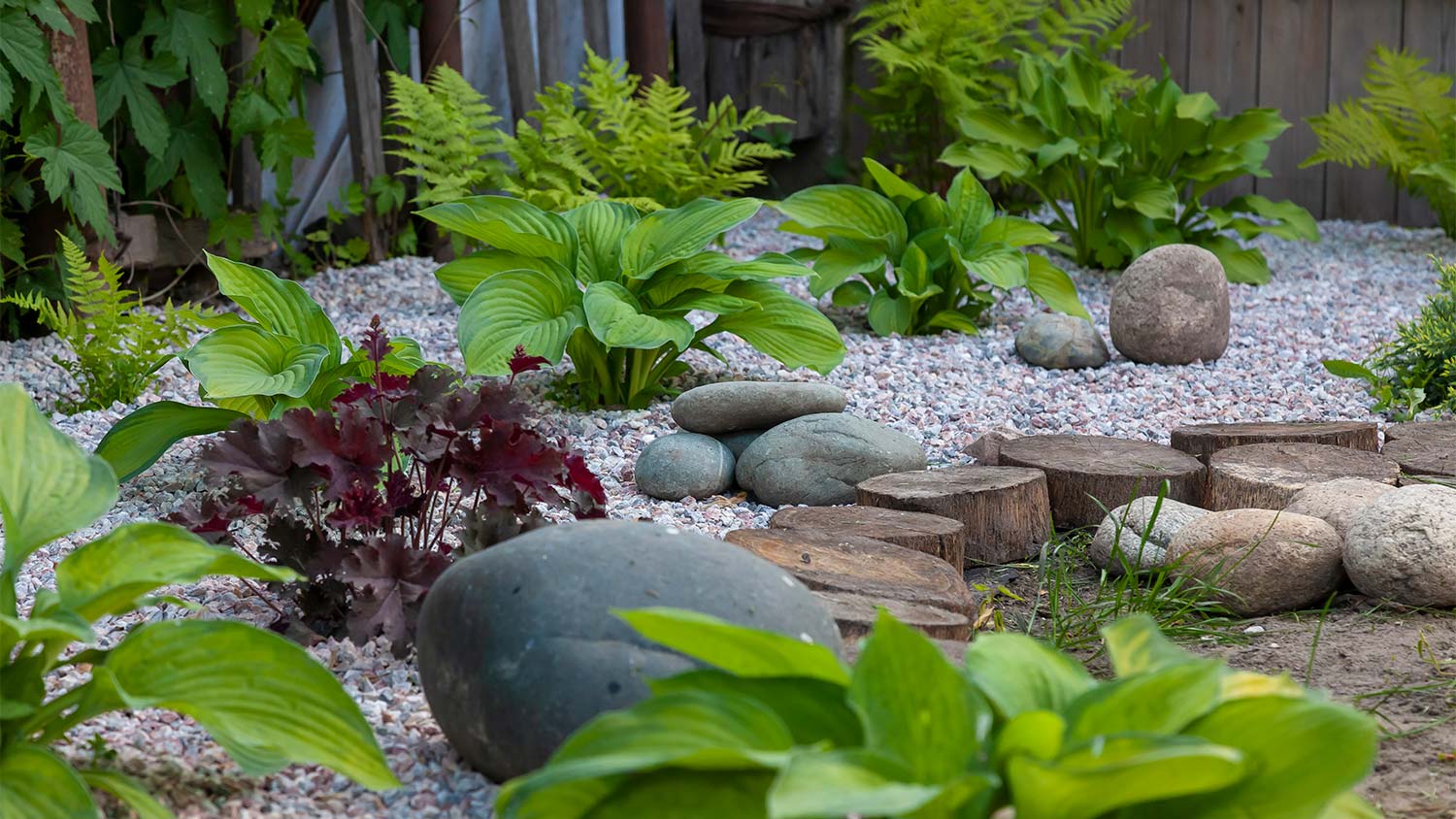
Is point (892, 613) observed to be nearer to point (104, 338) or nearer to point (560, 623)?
point (560, 623)

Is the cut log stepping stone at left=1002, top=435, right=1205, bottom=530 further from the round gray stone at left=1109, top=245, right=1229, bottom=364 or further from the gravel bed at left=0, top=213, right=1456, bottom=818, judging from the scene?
the round gray stone at left=1109, top=245, right=1229, bottom=364

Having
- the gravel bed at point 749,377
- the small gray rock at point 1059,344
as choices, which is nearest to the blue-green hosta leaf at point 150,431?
the gravel bed at point 749,377

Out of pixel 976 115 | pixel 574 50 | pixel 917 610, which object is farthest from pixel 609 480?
pixel 574 50

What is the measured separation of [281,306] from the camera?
10.9 ft

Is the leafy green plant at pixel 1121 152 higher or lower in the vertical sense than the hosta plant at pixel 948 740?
higher

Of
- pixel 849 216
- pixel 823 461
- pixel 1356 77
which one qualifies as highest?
pixel 1356 77

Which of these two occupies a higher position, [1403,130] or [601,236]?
[1403,130]

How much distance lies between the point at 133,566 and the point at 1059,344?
132 inches

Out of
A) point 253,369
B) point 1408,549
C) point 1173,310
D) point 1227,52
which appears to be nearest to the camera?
point 1408,549

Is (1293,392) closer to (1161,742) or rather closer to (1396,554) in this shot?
(1396,554)

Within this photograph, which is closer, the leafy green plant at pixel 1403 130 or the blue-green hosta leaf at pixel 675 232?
the blue-green hosta leaf at pixel 675 232

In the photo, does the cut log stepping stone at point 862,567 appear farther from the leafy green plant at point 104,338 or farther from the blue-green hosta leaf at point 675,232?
the leafy green plant at point 104,338

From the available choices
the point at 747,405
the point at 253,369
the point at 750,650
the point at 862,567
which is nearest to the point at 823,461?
the point at 747,405

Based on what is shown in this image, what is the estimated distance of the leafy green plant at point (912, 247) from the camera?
4754 millimetres
